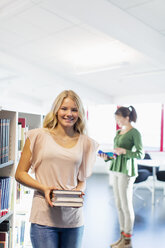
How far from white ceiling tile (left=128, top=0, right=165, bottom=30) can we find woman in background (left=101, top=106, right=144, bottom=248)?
1.46m

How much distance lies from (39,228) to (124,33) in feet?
10.6

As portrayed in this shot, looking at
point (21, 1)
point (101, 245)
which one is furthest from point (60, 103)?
point (21, 1)

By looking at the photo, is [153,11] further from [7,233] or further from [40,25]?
[7,233]

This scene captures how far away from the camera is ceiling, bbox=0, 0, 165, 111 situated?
144 inches

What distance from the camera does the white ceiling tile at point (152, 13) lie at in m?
3.57

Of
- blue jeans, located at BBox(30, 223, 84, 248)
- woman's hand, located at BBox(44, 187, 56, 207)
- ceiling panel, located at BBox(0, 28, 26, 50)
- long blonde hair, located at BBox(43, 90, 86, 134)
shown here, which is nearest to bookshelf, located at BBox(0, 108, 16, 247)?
long blonde hair, located at BBox(43, 90, 86, 134)

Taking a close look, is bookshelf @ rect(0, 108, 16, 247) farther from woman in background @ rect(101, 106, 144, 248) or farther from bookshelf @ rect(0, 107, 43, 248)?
woman in background @ rect(101, 106, 144, 248)

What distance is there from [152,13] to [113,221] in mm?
2987

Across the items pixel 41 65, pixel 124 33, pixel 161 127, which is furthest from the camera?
pixel 161 127

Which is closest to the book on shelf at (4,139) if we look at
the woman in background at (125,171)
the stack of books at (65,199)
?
the stack of books at (65,199)

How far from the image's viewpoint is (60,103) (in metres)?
1.60

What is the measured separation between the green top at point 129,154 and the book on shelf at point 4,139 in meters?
1.40

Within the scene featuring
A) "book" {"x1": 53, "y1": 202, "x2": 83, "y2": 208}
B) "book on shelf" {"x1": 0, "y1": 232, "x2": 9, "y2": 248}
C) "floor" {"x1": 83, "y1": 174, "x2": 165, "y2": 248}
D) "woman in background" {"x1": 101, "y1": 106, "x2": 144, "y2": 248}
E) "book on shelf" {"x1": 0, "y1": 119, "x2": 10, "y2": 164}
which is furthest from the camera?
"floor" {"x1": 83, "y1": 174, "x2": 165, "y2": 248}

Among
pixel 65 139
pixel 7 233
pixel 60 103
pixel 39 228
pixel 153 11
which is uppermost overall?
pixel 153 11
